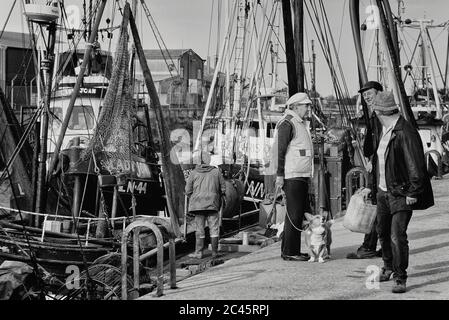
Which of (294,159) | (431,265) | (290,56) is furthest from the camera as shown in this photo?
(290,56)

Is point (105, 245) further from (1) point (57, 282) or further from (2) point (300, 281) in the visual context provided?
(2) point (300, 281)

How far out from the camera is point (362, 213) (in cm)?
845

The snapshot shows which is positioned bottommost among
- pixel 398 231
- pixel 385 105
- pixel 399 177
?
pixel 398 231

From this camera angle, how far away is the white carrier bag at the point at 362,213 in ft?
27.6

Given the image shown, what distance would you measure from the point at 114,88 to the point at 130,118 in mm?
511

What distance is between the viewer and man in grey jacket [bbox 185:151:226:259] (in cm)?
1191

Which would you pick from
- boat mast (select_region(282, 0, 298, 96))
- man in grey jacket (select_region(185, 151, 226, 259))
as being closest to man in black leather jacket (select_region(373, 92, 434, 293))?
boat mast (select_region(282, 0, 298, 96))

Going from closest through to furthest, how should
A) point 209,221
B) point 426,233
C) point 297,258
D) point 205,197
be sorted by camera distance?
point 297,258 < point 426,233 < point 205,197 < point 209,221

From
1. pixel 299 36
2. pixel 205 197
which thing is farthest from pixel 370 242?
pixel 205 197

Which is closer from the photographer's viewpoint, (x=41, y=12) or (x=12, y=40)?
(x=41, y=12)

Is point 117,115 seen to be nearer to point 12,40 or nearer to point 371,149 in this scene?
point 371,149

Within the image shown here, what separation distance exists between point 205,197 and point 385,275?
480cm

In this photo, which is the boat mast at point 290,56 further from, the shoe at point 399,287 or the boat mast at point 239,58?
the boat mast at point 239,58
